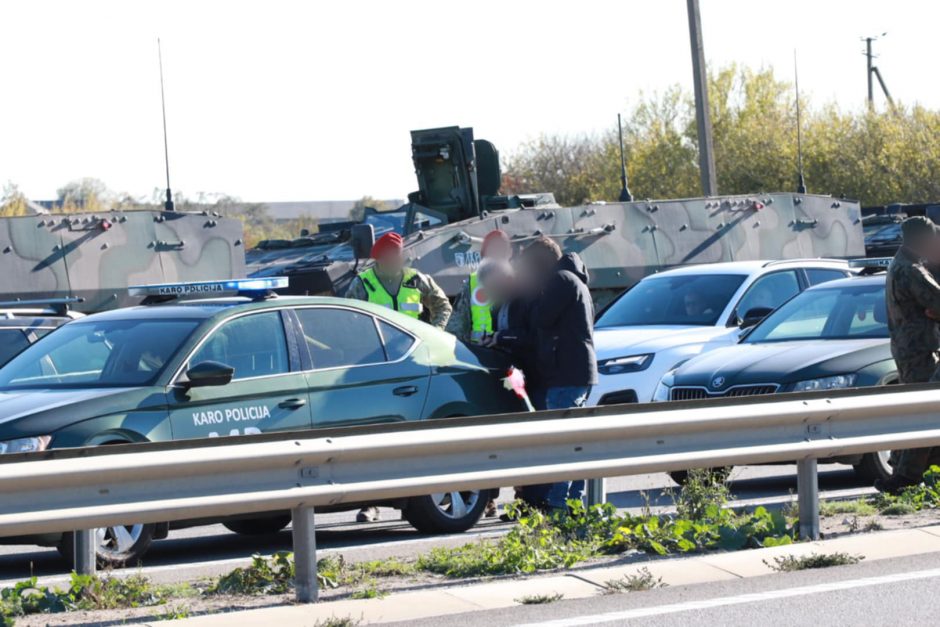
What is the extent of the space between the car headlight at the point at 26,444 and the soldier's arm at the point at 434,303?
4.20 m

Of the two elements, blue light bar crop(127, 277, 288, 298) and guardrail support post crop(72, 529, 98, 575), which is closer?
guardrail support post crop(72, 529, 98, 575)

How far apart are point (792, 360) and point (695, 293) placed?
3.26 metres

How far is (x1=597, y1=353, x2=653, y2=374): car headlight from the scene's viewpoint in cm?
1284

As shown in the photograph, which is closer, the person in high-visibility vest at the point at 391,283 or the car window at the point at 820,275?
the person in high-visibility vest at the point at 391,283

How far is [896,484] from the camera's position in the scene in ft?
30.5

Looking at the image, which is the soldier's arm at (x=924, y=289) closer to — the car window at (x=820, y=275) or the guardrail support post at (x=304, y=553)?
the guardrail support post at (x=304, y=553)

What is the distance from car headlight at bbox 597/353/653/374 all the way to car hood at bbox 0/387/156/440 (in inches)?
216

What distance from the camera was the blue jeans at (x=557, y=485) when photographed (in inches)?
338

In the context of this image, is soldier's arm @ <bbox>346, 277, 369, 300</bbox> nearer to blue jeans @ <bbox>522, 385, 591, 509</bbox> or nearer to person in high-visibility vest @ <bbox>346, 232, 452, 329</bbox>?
person in high-visibility vest @ <bbox>346, 232, 452, 329</bbox>

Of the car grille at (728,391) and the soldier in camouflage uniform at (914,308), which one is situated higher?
the soldier in camouflage uniform at (914,308)

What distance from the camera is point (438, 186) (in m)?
22.2

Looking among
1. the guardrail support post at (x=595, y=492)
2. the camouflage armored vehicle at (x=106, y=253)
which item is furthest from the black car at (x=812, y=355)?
the camouflage armored vehicle at (x=106, y=253)

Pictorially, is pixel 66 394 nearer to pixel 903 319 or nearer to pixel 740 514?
pixel 740 514

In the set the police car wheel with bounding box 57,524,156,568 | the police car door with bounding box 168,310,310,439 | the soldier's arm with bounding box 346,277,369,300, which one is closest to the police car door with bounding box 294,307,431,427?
the police car door with bounding box 168,310,310,439
